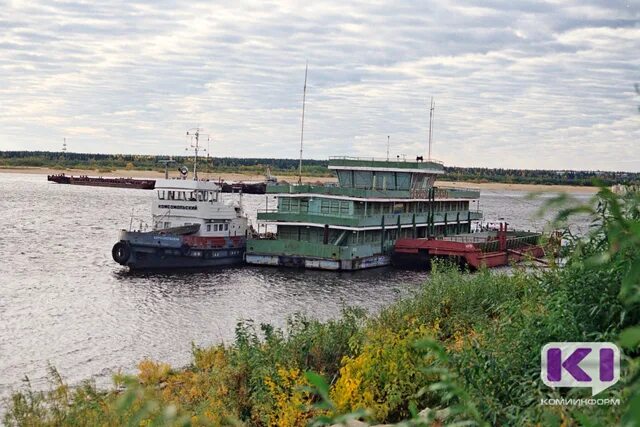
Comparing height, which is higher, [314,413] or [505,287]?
[505,287]

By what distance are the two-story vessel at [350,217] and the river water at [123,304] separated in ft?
5.66

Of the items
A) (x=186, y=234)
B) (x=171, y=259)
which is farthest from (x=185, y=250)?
(x=186, y=234)

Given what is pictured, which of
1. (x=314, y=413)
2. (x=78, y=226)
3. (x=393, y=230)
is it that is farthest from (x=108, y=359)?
(x=78, y=226)

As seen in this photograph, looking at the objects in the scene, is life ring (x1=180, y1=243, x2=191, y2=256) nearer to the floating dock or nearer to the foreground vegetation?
the floating dock

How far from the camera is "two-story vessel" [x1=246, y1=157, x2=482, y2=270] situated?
176 ft

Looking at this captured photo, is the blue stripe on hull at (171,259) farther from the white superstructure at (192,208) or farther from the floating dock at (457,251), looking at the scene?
the floating dock at (457,251)

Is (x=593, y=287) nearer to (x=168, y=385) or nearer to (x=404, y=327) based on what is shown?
(x=404, y=327)

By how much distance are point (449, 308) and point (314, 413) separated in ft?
23.1

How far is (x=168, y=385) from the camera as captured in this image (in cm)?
2173

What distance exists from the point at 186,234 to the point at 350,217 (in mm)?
11106

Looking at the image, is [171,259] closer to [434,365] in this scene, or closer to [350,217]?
[350,217]

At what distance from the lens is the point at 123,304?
39719 mm

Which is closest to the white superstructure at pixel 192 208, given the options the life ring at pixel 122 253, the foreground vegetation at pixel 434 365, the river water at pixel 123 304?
the river water at pixel 123 304

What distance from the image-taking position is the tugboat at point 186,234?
51.0 meters
